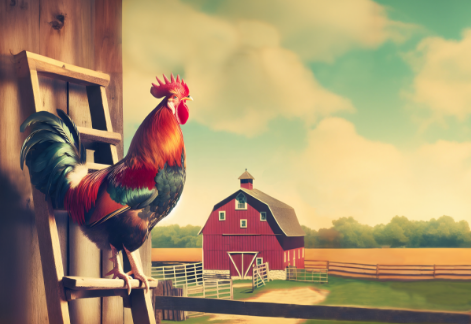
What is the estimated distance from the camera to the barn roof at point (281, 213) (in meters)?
3.59

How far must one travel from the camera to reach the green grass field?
3777 mm

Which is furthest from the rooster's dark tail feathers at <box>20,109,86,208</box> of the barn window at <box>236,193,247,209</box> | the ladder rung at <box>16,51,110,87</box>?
the barn window at <box>236,193,247,209</box>

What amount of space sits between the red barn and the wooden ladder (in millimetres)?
2473

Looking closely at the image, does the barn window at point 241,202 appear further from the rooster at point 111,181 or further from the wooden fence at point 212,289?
the rooster at point 111,181

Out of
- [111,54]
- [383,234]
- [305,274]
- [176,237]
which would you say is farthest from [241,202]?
[111,54]

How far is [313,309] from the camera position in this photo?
6.13 feet

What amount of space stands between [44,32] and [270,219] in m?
3.10

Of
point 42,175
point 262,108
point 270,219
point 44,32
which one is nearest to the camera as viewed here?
point 42,175

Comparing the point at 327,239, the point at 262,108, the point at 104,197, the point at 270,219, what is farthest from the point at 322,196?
the point at 104,197

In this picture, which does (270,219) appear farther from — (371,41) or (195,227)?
(371,41)

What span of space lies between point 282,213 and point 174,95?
2643 mm

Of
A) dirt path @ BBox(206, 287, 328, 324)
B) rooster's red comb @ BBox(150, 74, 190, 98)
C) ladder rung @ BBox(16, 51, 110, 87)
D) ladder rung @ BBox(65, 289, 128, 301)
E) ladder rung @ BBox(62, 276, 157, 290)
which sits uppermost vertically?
ladder rung @ BBox(16, 51, 110, 87)

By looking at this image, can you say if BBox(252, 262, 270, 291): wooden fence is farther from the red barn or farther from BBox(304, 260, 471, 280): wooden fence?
BBox(304, 260, 471, 280): wooden fence

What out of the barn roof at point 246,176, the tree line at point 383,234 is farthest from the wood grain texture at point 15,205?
the barn roof at point 246,176
